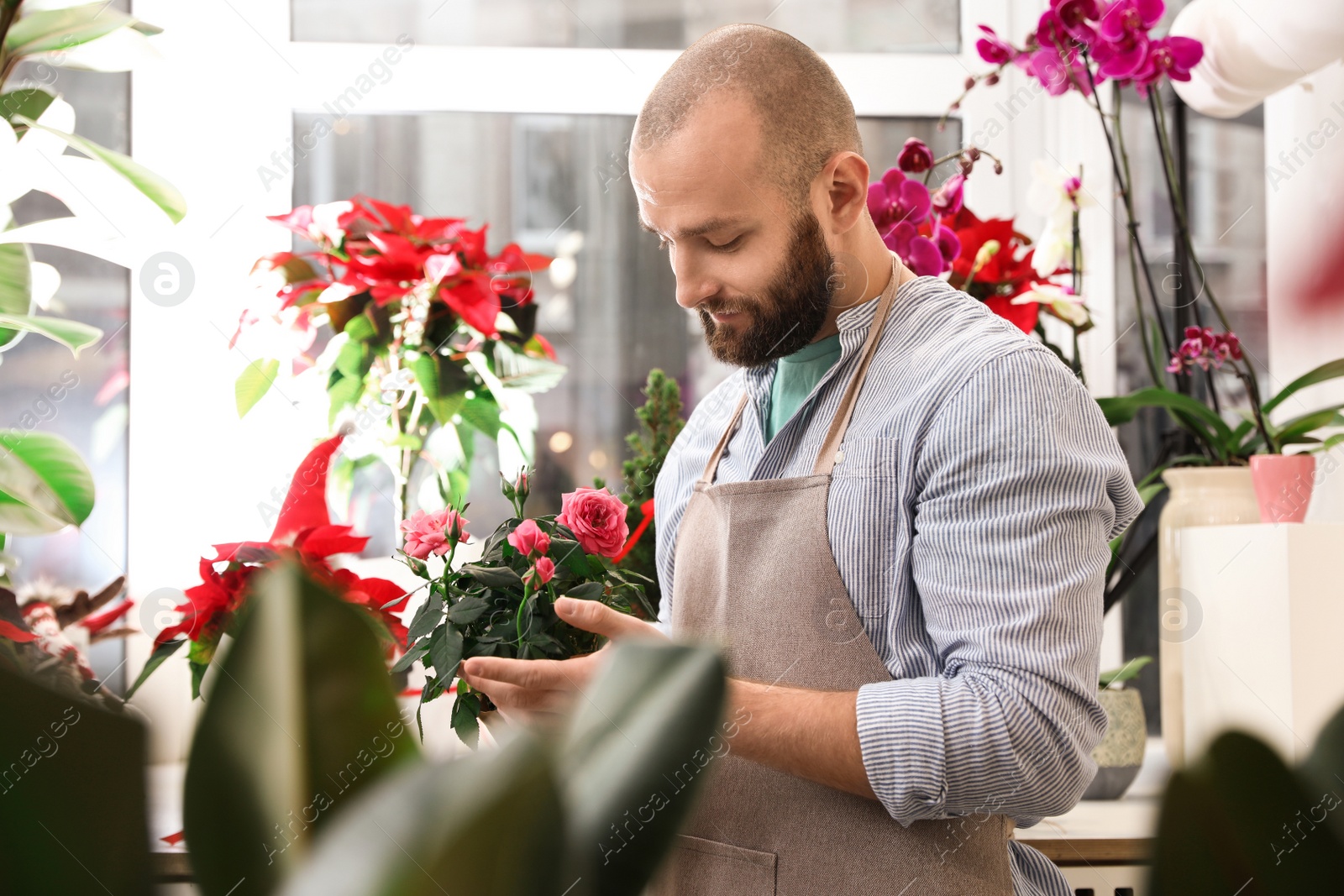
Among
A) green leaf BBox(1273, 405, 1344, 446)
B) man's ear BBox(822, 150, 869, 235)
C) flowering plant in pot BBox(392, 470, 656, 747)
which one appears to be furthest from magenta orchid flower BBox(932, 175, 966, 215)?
flowering plant in pot BBox(392, 470, 656, 747)

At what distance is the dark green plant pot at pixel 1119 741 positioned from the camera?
1.53 m

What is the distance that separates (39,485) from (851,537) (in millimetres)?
780

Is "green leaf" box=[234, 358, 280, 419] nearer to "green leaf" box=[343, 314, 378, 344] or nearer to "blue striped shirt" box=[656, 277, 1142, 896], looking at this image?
"green leaf" box=[343, 314, 378, 344]

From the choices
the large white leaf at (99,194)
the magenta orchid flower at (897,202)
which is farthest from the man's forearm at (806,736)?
the large white leaf at (99,194)

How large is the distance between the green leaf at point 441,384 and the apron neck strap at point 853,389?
70 cm

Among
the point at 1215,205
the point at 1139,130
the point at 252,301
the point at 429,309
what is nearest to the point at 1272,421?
the point at 1215,205

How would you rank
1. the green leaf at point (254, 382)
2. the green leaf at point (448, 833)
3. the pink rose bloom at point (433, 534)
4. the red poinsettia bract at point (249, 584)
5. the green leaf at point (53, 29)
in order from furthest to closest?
the green leaf at point (254, 382) < the pink rose bloom at point (433, 534) < the green leaf at point (53, 29) < the red poinsettia bract at point (249, 584) < the green leaf at point (448, 833)

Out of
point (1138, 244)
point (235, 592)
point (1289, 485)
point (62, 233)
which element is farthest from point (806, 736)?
point (1138, 244)

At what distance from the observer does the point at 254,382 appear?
5.74 ft

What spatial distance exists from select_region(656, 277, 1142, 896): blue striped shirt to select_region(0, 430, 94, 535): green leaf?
0.75m

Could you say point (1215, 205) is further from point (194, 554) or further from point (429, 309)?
point (194, 554)

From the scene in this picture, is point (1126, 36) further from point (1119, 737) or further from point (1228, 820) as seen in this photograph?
point (1228, 820)

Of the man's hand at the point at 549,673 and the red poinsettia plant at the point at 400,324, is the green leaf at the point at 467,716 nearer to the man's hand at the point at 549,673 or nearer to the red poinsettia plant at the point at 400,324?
the man's hand at the point at 549,673

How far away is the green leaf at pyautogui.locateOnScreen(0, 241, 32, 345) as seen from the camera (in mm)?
1056
